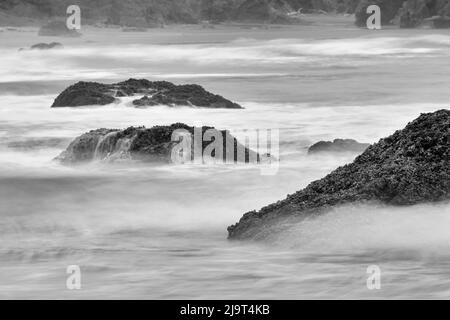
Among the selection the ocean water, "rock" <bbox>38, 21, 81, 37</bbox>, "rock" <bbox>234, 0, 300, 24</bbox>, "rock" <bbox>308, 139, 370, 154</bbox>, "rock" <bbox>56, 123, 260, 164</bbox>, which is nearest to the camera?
the ocean water

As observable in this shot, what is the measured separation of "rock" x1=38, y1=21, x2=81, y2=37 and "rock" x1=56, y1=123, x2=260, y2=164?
70802 mm

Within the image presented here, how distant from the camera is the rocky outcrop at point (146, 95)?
24203mm

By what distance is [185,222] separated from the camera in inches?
493

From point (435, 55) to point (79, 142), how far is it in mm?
38612

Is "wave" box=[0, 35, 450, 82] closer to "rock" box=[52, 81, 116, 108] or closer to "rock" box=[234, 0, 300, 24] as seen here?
"rock" box=[52, 81, 116, 108]

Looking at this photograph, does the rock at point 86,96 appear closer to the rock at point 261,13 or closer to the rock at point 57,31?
the rock at point 57,31

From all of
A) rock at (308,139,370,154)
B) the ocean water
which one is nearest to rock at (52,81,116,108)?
the ocean water

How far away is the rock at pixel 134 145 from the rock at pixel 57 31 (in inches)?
2787

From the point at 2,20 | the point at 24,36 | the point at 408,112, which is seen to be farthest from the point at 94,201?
the point at 2,20

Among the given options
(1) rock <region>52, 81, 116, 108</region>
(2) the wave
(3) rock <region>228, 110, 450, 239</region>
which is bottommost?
(2) the wave

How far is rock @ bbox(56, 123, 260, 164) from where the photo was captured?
636 inches

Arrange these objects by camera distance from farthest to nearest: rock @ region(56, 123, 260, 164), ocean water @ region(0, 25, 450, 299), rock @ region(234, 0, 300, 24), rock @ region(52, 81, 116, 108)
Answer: rock @ region(234, 0, 300, 24) < rock @ region(52, 81, 116, 108) < rock @ region(56, 123, 260, 164) < ocean water @ region(0, 25, 450, 299)

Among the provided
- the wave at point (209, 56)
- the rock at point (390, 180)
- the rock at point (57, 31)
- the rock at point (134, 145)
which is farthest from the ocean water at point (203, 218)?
the rock at point (57, 31)

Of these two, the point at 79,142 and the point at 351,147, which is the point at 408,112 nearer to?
the point at 351,147
